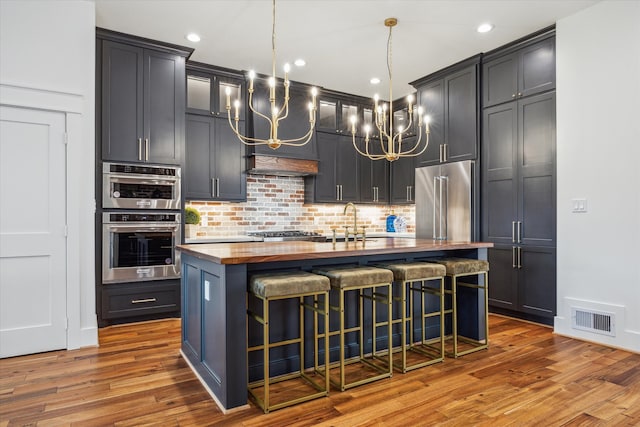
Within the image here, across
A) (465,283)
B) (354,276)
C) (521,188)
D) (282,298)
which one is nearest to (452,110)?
(521,188)

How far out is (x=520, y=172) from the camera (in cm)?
413

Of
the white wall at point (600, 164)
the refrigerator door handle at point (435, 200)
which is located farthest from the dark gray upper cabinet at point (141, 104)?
the white wall at point (600, 164)

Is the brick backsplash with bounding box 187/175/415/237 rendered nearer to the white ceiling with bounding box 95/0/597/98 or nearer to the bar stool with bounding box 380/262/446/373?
the white ceiling with bounding box 95/0/597/98

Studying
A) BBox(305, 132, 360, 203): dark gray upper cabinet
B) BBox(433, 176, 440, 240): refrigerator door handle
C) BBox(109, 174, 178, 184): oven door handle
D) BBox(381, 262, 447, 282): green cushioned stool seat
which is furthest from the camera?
BBox(305, 132, 360, 203): dark gray upper cabinet

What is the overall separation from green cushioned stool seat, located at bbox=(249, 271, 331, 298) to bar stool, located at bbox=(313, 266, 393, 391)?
0.15 m

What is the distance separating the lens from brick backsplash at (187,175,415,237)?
5.14 m

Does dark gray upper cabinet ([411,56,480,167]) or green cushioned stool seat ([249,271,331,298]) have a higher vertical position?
dark gray upper cabinet ([411,56,480,167])

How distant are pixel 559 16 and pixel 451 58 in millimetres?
1200

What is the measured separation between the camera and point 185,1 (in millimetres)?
3395

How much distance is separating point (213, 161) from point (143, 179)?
0.99m

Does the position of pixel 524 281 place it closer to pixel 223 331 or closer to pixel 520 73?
pixel 520 73

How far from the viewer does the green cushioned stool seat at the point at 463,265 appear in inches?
122

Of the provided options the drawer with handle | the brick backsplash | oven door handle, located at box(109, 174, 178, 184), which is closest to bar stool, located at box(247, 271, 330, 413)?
the drawer with handle

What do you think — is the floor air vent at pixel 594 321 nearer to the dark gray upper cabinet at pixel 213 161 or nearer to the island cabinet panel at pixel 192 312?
the island cabinet panel at pixel 192 312
